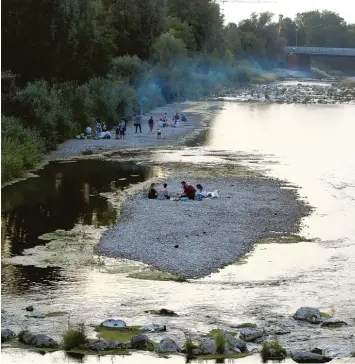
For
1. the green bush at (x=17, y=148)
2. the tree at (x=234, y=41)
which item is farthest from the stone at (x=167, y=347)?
the tree at (x=234, y=41)

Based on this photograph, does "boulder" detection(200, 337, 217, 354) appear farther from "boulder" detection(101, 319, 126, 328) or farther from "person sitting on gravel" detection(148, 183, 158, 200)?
"person sitting on gravel" detection(148, 183, 158, 200)

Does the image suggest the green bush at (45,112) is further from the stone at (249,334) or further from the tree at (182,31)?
the tree at (182,31)

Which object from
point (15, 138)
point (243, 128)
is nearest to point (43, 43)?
point (15, 138)

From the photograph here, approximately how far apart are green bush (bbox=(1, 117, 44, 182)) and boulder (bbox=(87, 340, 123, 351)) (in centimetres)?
2331

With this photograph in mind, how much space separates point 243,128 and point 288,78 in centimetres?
10825

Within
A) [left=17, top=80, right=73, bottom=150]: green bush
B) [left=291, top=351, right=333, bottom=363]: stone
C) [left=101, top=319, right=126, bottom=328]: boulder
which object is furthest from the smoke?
[left=291, top=351, right=333, bottom=363]: stone

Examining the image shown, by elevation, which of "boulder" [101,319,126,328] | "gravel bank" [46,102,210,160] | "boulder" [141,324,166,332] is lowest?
"boulder" [141,324,166,332]

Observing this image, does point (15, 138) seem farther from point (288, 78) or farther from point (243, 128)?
point (288, 78)

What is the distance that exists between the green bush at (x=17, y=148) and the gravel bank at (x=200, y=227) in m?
7.58

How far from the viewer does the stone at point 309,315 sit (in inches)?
875

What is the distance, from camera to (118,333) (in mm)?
21031

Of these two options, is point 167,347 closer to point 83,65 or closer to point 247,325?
point 247,325

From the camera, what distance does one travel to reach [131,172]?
47.7 meters

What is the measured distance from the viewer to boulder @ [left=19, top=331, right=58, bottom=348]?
787 inches
